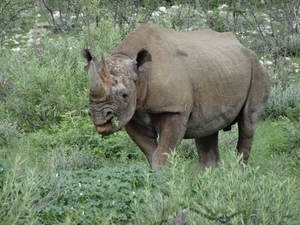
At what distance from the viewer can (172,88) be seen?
804 cm

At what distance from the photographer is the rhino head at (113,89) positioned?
24.6ft

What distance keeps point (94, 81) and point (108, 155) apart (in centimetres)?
350

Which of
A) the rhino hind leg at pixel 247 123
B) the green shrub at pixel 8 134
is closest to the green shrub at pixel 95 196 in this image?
the rhino hind leg at pixel 247 123

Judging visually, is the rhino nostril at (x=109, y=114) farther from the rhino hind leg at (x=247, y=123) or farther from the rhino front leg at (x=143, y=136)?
the rhino hind leg at (x=247, y=123)

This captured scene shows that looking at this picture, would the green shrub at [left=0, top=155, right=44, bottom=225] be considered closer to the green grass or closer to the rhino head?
the green grass

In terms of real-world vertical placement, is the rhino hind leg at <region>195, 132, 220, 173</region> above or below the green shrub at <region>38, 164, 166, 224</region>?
below

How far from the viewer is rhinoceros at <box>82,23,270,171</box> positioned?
7660 millimetres

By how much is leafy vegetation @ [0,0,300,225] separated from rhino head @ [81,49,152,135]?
49cm

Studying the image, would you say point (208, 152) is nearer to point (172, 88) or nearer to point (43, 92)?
point (172, 88)

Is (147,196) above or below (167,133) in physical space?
above

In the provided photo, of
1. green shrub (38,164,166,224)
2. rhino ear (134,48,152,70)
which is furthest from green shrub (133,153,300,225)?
rhino ear (134,48,152,70)

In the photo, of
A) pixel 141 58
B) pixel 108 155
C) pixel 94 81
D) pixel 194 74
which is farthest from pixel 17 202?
pixel 108 155

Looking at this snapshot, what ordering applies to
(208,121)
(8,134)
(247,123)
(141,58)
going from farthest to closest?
(8,134) → (247,123) → (208,121) → (141,58)

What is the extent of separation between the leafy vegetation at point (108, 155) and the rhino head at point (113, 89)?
49 centimetres
